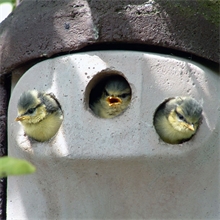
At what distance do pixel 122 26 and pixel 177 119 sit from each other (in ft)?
1.78

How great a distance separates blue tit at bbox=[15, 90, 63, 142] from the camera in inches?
86.7

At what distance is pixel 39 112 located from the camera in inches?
92.4

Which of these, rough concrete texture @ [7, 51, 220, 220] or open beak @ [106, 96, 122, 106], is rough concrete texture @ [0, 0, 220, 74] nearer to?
rough concrete texture @ [7, 51, 220, 220]

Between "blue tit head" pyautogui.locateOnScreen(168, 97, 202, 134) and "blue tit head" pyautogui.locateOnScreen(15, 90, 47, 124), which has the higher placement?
"blue tit head" pyautogui.locateOnScreen(15, 90, 47, 124)

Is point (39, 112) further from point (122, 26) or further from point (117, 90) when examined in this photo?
point (122, 26)

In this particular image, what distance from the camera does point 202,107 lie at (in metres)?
2.10

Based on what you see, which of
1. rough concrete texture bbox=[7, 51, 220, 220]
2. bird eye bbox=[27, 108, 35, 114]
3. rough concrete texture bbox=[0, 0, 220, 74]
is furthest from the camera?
bird eye bbox=[27, 108, 35, 114]

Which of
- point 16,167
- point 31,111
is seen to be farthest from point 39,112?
point 16,167

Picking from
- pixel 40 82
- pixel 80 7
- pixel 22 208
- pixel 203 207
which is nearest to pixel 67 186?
pixel 22 208

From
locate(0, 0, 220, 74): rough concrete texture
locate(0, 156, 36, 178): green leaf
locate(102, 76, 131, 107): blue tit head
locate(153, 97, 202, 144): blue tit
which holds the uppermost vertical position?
locate(0, 0, 220, 74): rough concrete texture

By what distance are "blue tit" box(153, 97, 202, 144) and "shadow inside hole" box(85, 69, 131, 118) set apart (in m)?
0.25

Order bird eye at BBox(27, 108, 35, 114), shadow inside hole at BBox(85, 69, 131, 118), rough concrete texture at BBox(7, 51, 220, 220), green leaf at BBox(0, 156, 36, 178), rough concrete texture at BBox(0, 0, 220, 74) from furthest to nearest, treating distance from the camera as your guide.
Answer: shadow inside hole at BBox(85, 69, 131, 118) → bird eye at BBox(27, 108, 35, 114) → rough concrete texture at BBox(0, 0, 220, 74) → rough concrete texture at BBox(7, 51, 220, 220) → green leaf at BBox(0, 156, 36, 178)

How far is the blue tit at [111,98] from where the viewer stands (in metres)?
2.40

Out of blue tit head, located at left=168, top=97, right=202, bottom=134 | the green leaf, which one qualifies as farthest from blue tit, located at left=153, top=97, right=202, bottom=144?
the green leaf
